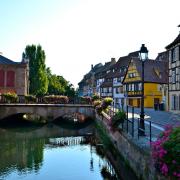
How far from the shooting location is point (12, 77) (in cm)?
4688

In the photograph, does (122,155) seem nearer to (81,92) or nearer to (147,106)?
(147,106)

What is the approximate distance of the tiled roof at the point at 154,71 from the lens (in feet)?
149

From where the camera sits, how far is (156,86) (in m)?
45.8

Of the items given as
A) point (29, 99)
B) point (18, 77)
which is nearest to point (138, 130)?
point (29, 99)

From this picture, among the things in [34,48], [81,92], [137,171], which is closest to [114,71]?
[34,48]

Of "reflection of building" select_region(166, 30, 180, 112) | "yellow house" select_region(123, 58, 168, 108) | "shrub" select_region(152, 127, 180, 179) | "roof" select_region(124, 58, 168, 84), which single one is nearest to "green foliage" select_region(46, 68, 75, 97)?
"yellow house" select_region(123, 58, 168, 108)

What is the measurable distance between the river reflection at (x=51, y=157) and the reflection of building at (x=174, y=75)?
8.86 m

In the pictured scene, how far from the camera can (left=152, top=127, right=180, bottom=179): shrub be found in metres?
6.89

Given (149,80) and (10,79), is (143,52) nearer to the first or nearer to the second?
(149,80)

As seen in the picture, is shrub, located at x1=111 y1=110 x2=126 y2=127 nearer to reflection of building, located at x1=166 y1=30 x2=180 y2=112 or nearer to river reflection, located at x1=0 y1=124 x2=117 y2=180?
river reflection, located at x1=0 y1=124 x2=117 y2=180

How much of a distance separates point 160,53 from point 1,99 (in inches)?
1333

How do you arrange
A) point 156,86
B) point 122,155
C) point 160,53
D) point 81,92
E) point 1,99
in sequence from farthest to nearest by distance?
1. point 81,92
2. point 160,53
3. point 156,86
4. point 1,99
5. point 122,155

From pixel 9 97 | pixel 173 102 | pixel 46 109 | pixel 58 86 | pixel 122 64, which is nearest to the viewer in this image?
pixel 173 102

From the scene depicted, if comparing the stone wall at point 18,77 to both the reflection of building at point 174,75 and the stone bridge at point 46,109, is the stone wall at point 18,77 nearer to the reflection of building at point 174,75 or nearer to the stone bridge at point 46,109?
the stone bridge at point 46,109
